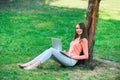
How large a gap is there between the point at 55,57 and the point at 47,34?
5857 millimetres

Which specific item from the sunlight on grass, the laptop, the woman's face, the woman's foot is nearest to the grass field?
the sunlight on grass

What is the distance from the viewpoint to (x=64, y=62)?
9.48 metres

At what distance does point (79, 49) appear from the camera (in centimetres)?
966

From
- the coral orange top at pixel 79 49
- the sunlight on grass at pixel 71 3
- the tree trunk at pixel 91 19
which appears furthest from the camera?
the sunlight on grass at pixel 71 3

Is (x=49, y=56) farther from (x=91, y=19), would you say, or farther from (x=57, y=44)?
(x=91, y=19)

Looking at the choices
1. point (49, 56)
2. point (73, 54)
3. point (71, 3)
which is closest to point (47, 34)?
point (73, 54)

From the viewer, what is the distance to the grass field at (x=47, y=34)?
9219mm

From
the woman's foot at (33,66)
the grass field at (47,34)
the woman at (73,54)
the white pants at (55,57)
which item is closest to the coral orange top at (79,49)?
the woman at (73,54)

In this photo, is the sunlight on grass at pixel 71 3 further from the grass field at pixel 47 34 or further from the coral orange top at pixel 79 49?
the coral orange top at pixel 79 49

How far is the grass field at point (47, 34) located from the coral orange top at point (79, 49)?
0.32 meters

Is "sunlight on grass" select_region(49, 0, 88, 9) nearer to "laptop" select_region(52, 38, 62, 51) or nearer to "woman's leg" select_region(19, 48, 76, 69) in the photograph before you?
"laptop" select_region(52, 38, 62, 51)

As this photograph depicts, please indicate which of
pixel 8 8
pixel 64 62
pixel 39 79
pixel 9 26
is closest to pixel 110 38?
pixel 9 26

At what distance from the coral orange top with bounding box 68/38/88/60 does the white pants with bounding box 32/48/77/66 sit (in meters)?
0.16

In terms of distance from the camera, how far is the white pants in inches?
360
